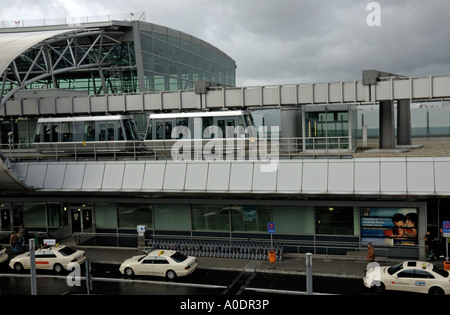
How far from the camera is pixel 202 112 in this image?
2781cm

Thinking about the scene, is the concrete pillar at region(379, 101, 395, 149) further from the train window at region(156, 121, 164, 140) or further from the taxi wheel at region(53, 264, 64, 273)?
the taxi wheel at region(53, 264, 64, 273)

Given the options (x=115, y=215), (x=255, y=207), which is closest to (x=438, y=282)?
(x=255, y=207)

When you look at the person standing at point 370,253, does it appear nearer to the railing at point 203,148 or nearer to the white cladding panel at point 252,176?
the white cladding panel at point 252,176

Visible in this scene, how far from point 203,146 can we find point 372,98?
10.5 m

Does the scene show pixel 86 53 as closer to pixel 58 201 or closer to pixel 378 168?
pixel 58 201

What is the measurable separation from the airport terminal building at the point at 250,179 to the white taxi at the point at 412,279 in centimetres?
379

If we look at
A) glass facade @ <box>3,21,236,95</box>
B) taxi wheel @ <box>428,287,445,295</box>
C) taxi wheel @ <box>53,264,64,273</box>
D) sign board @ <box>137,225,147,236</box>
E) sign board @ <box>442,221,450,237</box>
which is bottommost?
taxi wheel @ <box>53,264,64,273</box>

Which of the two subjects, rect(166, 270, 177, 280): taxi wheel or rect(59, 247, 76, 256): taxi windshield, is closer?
rect(166, 270, 177, 280): taxi wheel

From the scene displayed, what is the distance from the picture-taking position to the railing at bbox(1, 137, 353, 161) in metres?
26.1

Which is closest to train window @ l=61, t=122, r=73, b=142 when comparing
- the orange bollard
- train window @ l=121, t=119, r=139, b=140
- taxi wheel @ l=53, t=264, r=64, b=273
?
train window @ l=121, t=119, r=139, b=140

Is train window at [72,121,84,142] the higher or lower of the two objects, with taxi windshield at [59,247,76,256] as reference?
higher

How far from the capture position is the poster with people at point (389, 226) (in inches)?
883

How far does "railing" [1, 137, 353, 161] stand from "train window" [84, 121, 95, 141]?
363mm

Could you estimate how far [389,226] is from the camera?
74.7ft
